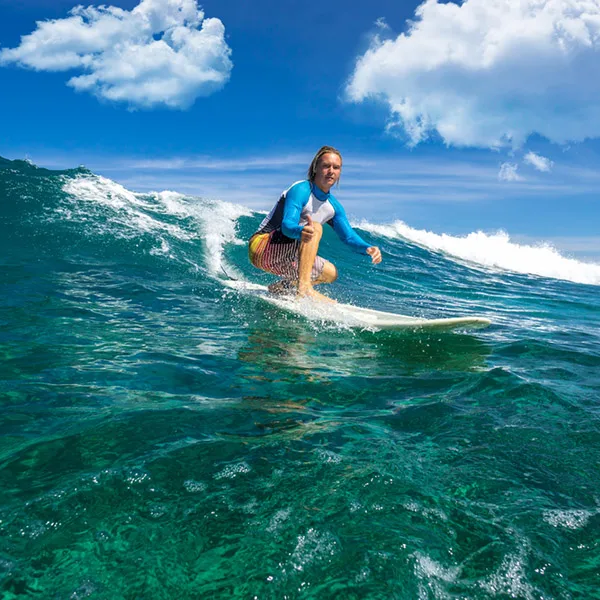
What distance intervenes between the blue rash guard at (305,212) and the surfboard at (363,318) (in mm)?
931

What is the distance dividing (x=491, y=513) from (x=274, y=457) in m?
1.03

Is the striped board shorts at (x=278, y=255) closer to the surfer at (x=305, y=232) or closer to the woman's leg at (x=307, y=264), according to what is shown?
the surfer at (x=305, y=232)

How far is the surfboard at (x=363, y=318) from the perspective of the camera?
5684 mm


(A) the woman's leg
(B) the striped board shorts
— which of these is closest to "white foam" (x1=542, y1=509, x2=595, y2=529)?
(A) the woman's leg

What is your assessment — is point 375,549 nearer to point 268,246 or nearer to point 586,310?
point 268,246

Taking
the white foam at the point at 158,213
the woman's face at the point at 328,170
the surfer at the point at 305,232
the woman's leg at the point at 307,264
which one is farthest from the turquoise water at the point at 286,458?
the white foam at the point at 158,213

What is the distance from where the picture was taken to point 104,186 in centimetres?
1556

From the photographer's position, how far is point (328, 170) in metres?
6.57

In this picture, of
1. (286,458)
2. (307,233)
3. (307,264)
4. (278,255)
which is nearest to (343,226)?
(307,264)

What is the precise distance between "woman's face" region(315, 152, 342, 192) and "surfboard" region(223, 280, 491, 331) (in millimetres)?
1593

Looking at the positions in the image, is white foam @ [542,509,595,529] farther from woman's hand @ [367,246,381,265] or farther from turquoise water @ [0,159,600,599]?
woman's hand @ [367,246,381,265]

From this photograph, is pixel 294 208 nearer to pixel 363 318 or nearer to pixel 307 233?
pixel 307 233

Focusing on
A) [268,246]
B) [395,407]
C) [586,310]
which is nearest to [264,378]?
[395,407]

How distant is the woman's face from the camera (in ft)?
21.5
